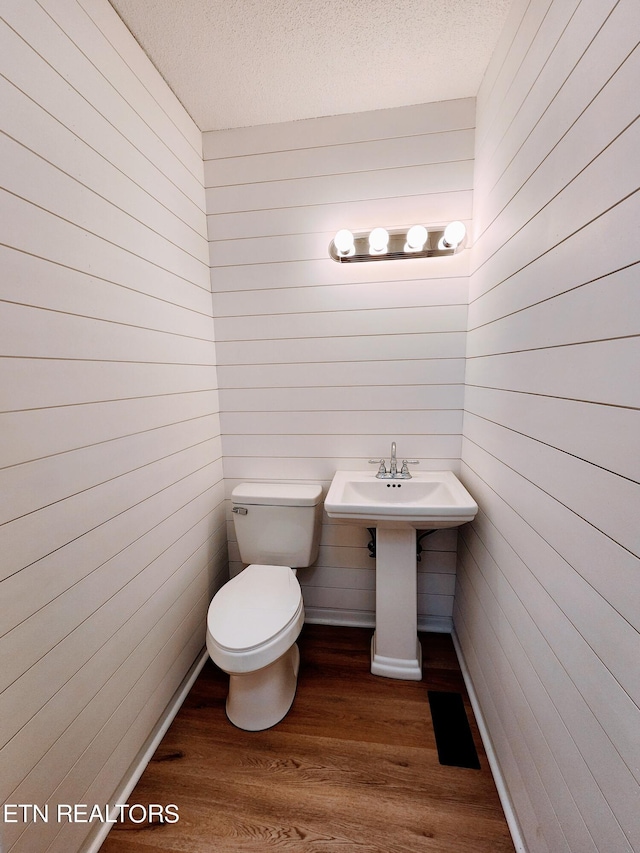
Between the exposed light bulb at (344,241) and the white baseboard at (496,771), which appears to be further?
the exposed light bulb at (344,241)

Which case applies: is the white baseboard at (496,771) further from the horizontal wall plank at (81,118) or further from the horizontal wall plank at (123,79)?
the horizontal wall plank at (123,79)

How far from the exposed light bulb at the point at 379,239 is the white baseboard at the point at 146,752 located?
2049 millimetres

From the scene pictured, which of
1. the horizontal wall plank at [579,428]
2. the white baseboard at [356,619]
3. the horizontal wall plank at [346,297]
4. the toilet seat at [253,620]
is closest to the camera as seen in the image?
the horizontal wall plank at [579,428]

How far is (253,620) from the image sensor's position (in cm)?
127

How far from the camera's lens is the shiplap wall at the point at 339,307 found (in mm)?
1480

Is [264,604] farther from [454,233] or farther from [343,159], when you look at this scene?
[343,159]

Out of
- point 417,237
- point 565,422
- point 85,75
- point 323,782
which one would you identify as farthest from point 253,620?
point 85,75

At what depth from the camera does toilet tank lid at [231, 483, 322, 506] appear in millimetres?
1604

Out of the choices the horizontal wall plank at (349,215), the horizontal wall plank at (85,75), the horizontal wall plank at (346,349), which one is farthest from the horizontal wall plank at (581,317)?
the horizontal wall plank at (85,75)

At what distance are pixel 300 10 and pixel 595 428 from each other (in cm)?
150

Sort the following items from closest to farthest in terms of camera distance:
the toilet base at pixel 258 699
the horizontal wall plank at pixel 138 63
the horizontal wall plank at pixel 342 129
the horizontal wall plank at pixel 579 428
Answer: the horizontal wall plank at pixel 579 428, the horizontal wall plank at pixel 138 63, the toilet base at pixel 258 699, the horizontal wall plank at pixel 342 129

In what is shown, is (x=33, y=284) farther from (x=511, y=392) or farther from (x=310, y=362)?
(x=511, y=392)

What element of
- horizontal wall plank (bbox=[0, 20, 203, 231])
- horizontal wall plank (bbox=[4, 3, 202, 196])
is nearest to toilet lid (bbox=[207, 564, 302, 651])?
horizontal wall plank (bbox=[0, 20, 203, 231])

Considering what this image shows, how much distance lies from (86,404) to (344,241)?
117cm
